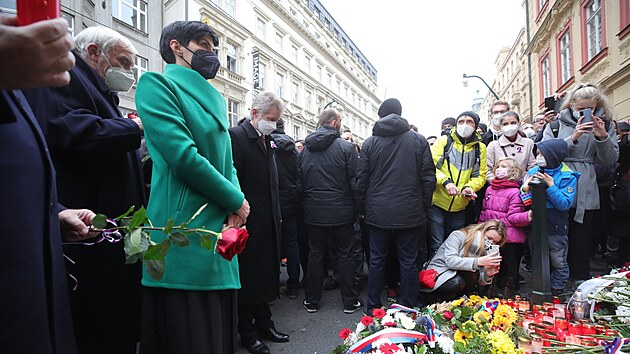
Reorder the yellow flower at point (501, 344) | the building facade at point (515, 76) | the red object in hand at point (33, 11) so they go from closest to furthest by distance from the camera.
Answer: the red object in hand at point (33, 11), the yellow flower at point (501, 344), the building facade at point (515, 76)

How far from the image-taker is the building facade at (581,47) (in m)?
9.62

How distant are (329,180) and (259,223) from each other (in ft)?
3.89

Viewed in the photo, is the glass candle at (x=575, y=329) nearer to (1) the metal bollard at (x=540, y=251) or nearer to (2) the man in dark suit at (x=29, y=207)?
(1) the metal bollard at (x=540, y=251)

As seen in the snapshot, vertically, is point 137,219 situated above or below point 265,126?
below

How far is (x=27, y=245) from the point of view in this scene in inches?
32.0

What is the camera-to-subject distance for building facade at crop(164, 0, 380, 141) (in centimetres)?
2120

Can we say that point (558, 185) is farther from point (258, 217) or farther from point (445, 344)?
point (258, 217)

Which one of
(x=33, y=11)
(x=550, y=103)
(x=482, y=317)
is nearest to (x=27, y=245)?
(x=33, y=11)

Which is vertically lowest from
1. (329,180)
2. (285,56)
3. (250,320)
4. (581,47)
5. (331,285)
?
(331,285)

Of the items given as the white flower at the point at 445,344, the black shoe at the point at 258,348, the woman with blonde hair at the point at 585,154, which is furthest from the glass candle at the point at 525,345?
the woman with blonde hair at the point at 585,154

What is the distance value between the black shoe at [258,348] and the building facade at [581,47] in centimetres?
1104

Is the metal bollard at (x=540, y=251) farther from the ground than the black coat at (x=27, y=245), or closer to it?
closer to it

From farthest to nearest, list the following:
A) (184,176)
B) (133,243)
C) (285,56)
→ (285,56) < (184,176) < (133,243)

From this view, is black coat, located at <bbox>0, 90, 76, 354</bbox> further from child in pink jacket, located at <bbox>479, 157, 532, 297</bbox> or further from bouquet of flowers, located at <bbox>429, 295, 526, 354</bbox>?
child in pink jacket, located at <bbox>479, 157, 532, 297</bbox>
